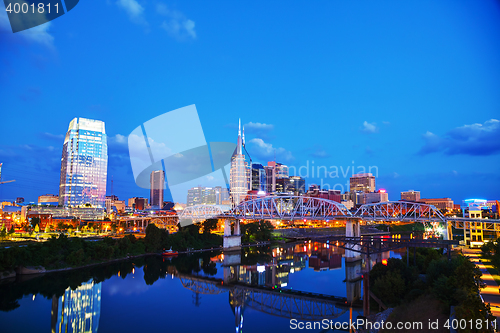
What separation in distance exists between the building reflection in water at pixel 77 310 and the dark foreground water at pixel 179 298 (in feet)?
0.25

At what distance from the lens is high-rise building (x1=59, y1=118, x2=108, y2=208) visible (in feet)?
487

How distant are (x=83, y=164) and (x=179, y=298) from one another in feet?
442

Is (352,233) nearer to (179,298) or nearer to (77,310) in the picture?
(179,298)

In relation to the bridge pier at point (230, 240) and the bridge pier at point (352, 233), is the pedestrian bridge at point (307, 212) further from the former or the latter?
the bridge pier at point (230, 240)

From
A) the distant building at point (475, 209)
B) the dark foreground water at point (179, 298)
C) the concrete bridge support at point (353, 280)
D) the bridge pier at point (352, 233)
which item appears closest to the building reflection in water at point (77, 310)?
the dark foreground water at point (179, 298)

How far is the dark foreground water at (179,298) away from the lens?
2809cm

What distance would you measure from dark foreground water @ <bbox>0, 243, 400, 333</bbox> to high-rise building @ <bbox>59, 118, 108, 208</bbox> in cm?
11147

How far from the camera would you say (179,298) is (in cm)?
3603

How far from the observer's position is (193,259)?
6150 centimetres

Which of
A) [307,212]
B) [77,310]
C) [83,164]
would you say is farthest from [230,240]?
[83,164]

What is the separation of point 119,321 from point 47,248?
24.5 m

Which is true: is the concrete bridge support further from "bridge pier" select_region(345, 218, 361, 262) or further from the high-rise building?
the high-rise building

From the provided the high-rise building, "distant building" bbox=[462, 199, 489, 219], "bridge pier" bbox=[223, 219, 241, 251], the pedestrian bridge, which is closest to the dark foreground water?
the pedestrian bridge

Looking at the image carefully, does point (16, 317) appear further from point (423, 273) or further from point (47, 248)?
point (423, 273)
